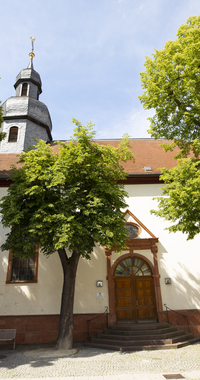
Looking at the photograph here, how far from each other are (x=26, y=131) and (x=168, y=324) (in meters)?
13.7

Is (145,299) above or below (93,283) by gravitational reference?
below

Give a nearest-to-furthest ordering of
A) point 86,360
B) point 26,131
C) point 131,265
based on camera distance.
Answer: point 86,360, point 131,265, point 26,131

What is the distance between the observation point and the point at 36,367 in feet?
24.5

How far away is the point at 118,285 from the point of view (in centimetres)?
1230

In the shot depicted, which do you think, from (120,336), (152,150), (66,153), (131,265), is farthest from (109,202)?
(152,150)

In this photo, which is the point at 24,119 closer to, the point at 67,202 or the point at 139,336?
the point at 67,202

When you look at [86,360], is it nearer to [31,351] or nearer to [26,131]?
[31,351]

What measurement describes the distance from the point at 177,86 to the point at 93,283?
9.10 metres

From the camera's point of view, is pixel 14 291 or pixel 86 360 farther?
pixel 14 291

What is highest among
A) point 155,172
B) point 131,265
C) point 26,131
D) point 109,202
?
point 26,131

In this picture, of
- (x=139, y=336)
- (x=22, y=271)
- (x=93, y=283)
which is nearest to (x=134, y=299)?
(x=93, y=283)

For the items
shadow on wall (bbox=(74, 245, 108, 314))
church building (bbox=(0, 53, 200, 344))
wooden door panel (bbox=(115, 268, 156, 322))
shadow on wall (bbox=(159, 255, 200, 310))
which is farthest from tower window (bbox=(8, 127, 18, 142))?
shadow on wall (bbox=(159, 255, 200, 310))

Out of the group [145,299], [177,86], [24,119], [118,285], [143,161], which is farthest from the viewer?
[24,119]

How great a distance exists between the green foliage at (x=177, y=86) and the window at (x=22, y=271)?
27.3ft
